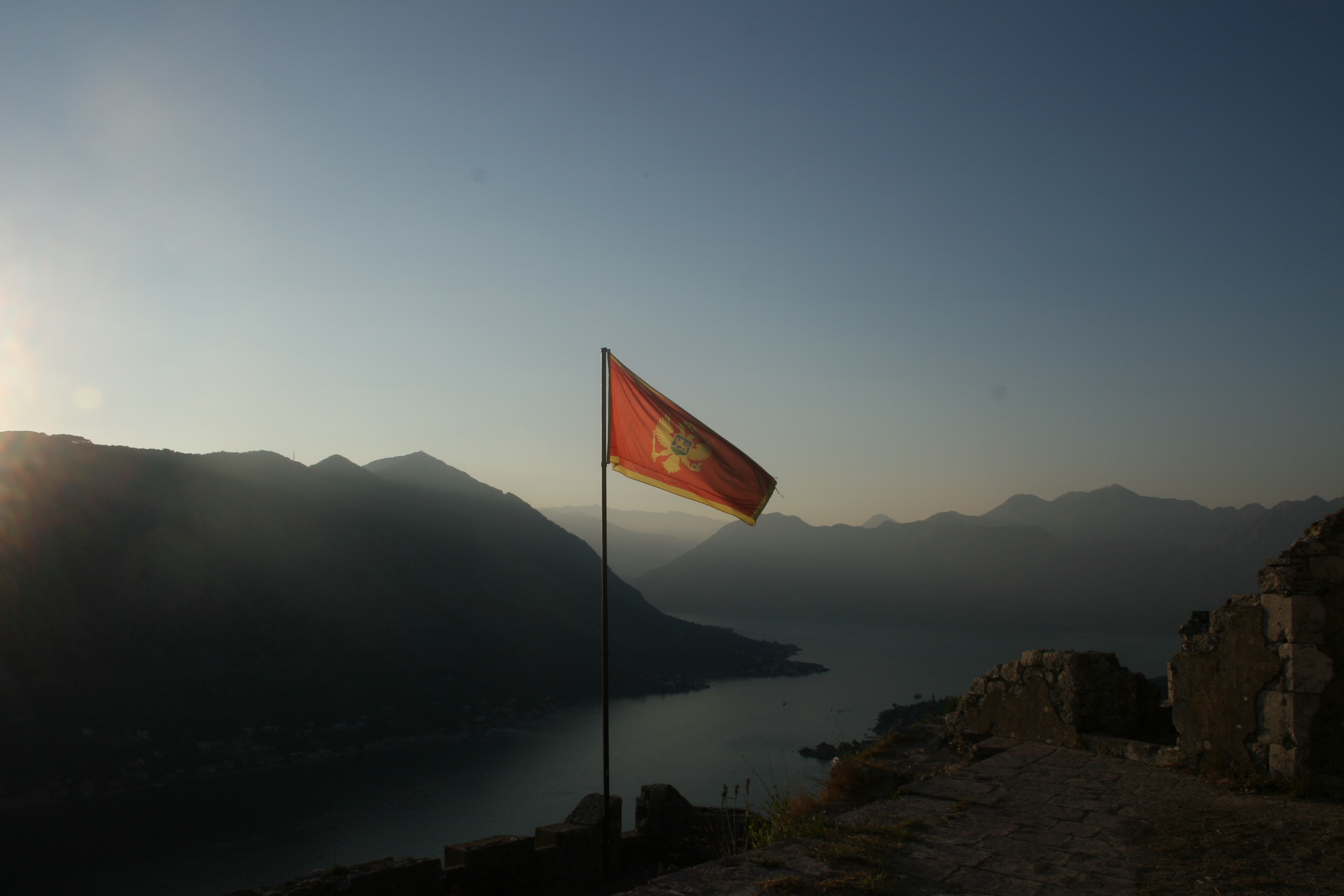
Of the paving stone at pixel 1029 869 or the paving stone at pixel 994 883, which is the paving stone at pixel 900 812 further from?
the paving stone at pixel 994 883

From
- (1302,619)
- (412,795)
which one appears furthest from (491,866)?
(412,795)

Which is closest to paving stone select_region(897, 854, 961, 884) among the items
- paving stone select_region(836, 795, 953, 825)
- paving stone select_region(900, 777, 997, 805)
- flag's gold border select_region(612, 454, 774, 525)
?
paving stone select_region(836, 795, 953, 825)

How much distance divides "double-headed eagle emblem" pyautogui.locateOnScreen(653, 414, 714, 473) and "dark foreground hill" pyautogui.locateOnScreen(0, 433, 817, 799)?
63668 mm

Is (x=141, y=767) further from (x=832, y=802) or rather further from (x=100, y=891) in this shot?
(x=832, y=802)

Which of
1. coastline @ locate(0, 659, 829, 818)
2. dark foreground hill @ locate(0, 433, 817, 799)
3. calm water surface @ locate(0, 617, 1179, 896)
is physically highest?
dark foreground hill @ locate(0, 433, 817, 799)

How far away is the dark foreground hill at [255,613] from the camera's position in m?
59.1

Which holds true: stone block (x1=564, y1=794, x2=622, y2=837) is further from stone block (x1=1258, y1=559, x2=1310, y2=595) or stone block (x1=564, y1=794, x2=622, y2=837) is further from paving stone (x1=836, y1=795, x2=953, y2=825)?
stone block (x1=1258, y1=559, x2=1310, y2=595)

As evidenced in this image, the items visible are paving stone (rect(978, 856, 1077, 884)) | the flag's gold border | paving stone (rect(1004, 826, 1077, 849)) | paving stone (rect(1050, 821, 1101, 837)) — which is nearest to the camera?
paving stone (rect(978, 856, 1077, 884))

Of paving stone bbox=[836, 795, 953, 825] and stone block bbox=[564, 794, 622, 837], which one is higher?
paving stone bbox=[836, 795, 953, 825]

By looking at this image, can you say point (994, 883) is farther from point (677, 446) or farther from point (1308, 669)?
point (677, 446)

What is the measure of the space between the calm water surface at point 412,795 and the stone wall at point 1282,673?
20.2 metres

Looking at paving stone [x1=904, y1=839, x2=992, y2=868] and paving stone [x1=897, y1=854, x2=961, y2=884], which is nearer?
paving stone [x1=897, y1=854, x2=961, y2=884]

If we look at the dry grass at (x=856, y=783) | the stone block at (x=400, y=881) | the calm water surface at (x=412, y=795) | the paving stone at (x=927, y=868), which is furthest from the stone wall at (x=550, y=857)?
the calm water surface at (x=412, y=795)

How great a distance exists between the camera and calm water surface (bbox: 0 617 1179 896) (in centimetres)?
4203
